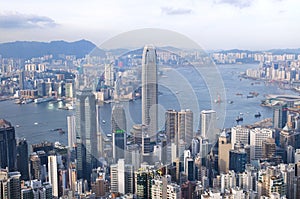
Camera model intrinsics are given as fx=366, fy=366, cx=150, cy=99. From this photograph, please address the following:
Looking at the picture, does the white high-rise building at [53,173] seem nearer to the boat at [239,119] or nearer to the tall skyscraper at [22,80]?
the tall skyscraper at [22,80]

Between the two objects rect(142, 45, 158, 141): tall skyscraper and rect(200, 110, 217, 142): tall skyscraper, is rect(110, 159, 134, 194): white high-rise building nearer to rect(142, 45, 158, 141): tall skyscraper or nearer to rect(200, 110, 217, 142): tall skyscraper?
rect(142, 45, 158, 141): tall skyscraper

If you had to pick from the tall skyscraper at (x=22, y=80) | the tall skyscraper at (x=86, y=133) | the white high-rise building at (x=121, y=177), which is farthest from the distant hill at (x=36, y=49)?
the white high-rise building at (x=121, y=177)

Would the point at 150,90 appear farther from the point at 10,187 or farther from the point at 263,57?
the point at 263,57

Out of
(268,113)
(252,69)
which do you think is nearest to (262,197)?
(268,113)

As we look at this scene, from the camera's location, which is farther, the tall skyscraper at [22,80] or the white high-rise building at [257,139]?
the tall skyscraper at [22,80]

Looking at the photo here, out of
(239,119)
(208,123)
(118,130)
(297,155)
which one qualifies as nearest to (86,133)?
(118,130)

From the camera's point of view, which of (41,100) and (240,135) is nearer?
(240,135)

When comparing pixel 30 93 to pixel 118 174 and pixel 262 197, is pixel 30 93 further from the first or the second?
pixel 262 197

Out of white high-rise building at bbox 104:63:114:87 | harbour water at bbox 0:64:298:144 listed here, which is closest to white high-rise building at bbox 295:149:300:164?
harbour water at bbox 0:64:298:144
